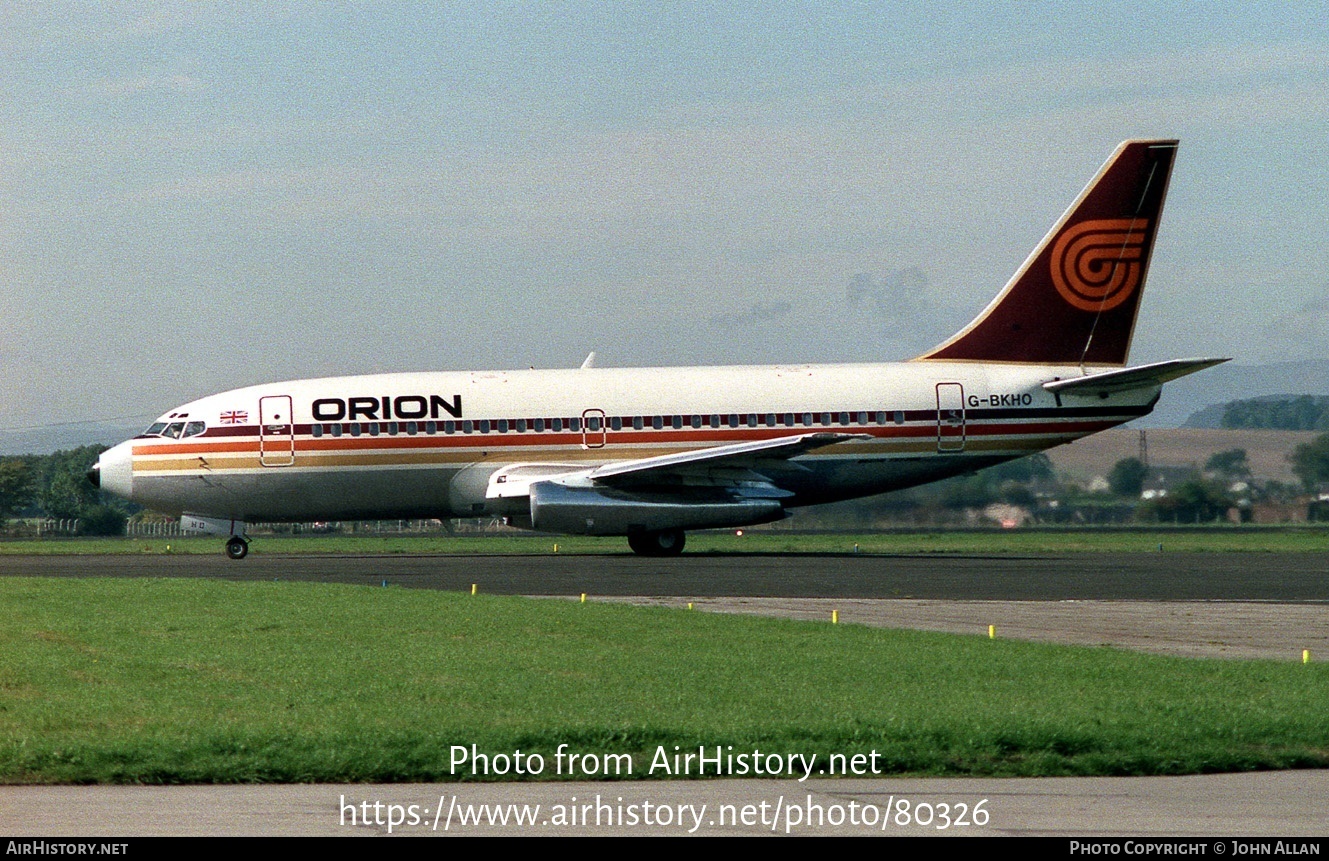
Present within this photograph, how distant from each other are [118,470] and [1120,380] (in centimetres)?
2331

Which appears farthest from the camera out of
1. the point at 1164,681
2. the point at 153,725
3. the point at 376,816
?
the point at 1164,681

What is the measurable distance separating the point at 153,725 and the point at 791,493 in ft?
90.1

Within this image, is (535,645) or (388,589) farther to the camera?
(388,589)

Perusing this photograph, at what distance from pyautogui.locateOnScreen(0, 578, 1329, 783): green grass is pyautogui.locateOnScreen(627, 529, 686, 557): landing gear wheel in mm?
18125

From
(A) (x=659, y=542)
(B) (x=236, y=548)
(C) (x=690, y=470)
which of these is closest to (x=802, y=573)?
(C) (x=690, y=470)

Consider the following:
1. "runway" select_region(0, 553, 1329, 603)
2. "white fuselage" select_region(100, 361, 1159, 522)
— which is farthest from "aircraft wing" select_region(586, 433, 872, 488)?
"runway" select_region(0, 553, 1329, 603)

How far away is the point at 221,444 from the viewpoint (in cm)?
3838

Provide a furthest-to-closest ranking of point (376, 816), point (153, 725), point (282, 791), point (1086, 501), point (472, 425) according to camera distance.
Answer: point (1086, 501), point (472, 425), point (153, 725), point (282, 791), point (376, 816)

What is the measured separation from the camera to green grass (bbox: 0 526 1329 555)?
41938mm

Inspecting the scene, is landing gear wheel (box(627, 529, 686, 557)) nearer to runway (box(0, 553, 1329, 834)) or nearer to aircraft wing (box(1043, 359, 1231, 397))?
runway (box(0, 553, 1329, 834))

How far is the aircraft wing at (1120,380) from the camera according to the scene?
3675cm
